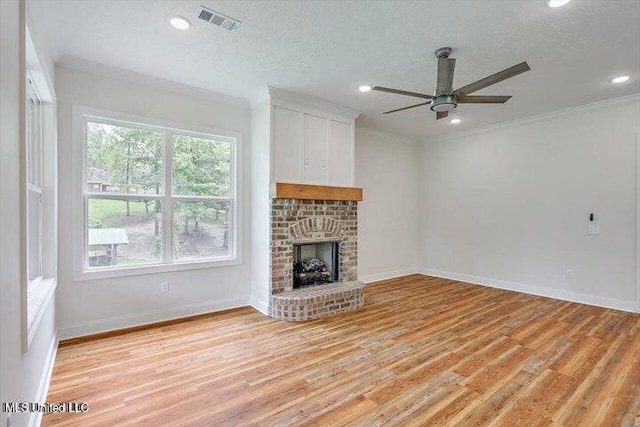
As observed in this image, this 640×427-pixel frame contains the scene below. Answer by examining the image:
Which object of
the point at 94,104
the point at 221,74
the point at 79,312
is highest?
the point at 221,74

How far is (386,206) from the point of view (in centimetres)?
612

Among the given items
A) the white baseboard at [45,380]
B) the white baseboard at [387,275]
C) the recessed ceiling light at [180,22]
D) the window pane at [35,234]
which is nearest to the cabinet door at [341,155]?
the white baseboard at [387,275]

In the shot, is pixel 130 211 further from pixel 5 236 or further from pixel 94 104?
pixel 5 236

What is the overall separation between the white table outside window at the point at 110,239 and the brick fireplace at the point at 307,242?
1.69 meters

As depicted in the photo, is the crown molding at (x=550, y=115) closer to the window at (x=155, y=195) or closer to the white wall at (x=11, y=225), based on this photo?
the window at (x=155, y=195)

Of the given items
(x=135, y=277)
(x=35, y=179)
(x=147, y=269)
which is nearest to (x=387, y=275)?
(x=147, y=269)

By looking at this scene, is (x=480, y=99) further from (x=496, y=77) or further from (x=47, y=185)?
(x=47, y=185)

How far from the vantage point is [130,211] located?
3.61m

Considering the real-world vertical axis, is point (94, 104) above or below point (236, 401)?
above

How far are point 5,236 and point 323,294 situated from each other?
309 centimetres

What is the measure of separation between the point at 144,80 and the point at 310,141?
2066 millimetres

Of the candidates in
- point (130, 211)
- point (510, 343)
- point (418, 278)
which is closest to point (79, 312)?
point (130, 211)

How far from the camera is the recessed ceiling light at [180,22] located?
98.9 inches

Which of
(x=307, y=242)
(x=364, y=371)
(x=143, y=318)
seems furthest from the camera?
(x=307, y=242)
